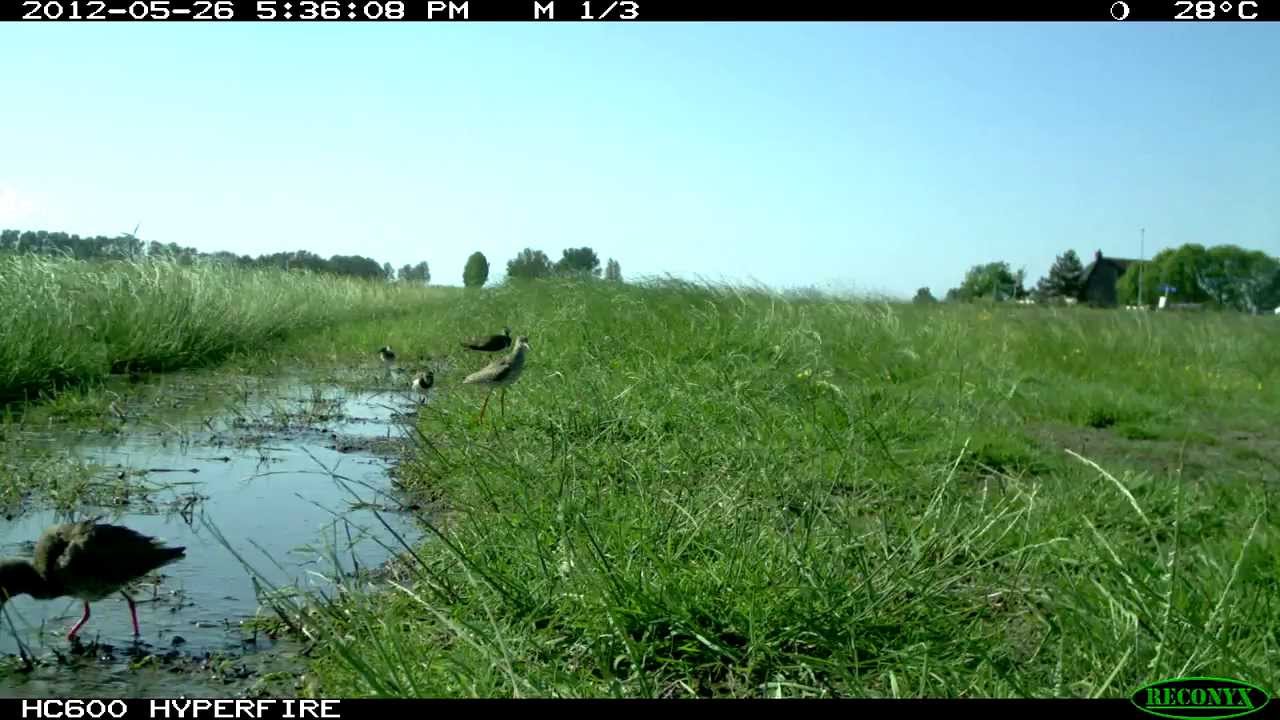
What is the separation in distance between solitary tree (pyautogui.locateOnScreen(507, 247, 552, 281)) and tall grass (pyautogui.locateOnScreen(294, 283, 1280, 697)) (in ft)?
62.4

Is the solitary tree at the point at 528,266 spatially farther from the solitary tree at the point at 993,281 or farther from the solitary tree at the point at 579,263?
the solitary tree at the point at 993,281

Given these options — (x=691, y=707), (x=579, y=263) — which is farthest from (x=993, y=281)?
(x=691, y=707)

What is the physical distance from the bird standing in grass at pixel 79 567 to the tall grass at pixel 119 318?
466 centimetres

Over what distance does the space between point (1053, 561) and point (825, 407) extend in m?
2.54

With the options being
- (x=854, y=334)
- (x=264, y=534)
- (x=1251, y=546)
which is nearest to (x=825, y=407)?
(x=1251, y=546)

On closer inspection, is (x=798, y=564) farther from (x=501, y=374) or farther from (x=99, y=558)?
(x=501, y=374)

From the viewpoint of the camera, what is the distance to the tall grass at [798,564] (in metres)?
2.50

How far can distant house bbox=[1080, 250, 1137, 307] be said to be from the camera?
39.0 metres

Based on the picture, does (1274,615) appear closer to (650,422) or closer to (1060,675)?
(1060,675)

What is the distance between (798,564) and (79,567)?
216cm

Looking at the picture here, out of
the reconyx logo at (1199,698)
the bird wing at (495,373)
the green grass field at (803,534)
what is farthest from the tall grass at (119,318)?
the reconyx logo at (1199,698)

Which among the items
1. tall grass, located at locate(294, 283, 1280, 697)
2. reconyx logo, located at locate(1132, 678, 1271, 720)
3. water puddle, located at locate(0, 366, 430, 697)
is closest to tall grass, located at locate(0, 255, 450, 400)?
water puddle, located at locate(0, 366, 430, 697)

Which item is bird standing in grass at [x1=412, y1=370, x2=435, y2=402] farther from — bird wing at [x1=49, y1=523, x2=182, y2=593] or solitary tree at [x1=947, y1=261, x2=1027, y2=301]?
solitary tree at [x1=947, y1=261, x2=1027, y2=301]

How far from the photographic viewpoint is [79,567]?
10.6 ft
